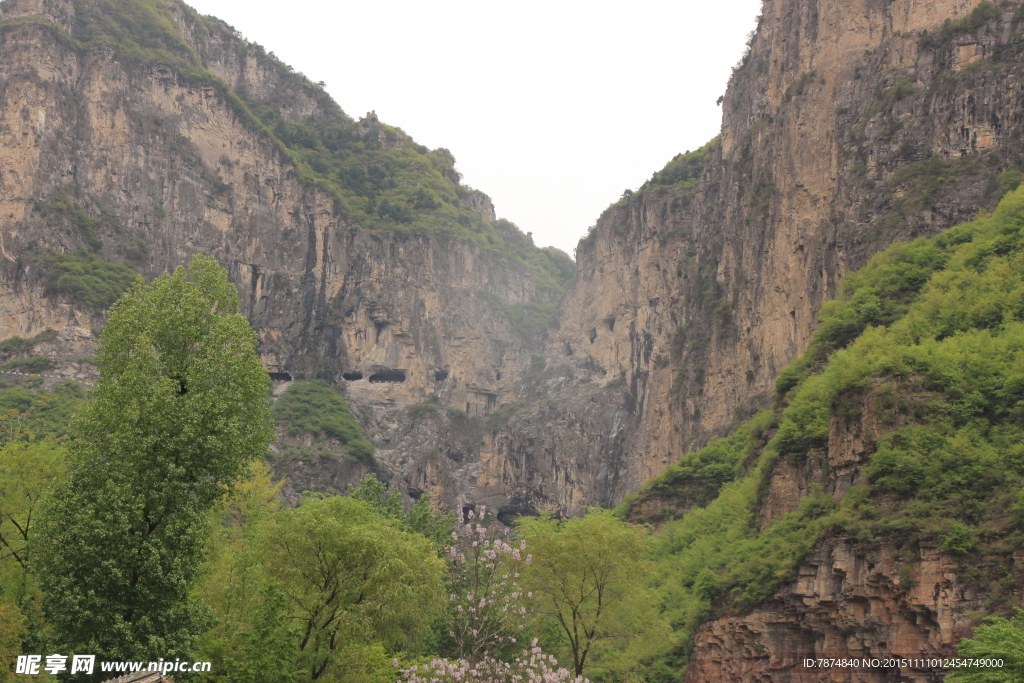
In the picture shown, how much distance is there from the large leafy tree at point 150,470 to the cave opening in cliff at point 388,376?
78.7m

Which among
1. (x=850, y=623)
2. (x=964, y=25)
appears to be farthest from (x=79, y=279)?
(x=850, y=623)

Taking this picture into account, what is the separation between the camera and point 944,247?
51875 millimetres

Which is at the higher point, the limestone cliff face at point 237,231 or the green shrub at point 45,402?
the limestone cliff face at point 237,231

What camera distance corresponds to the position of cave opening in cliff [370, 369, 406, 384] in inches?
4252

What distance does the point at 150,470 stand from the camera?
2620cm

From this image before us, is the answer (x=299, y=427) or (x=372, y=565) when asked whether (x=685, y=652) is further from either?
(x=299, y=427)

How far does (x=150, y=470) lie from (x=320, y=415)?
72.8m

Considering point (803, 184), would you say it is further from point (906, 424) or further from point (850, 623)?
point (850, 623)

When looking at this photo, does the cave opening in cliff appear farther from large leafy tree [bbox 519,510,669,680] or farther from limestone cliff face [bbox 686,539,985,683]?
limestone cliff face [bbox 686,539,985,683]

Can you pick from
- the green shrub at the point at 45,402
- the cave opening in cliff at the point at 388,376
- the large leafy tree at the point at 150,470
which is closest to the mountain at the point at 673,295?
the cave opening in cliff at the point at 388,376

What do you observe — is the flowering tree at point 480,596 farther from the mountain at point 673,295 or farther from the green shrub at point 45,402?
the green shrub at point 45,402

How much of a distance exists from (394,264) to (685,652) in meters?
73.4

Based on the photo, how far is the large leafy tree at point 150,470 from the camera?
25.0m

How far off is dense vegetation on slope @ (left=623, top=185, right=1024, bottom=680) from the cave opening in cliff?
56304mm
